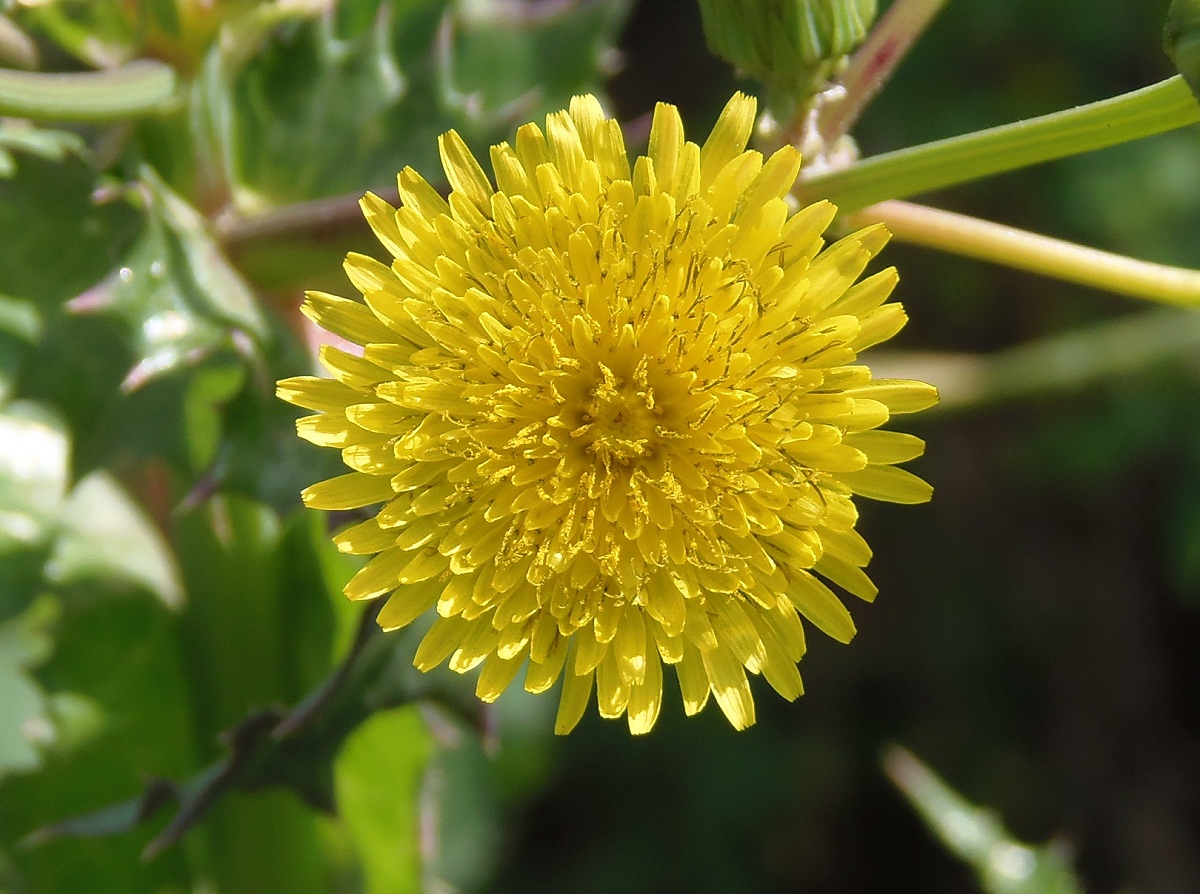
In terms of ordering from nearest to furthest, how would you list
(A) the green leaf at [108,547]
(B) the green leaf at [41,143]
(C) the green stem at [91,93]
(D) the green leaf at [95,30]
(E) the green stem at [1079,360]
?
1. (C) the green stem at [91,93]
2. (B) the green leaf at [41,143]
3. (D) the green leaf at [95,30]
4. (A) the green leaf at [108,547]
5. (E) the green stem at [1079,360]

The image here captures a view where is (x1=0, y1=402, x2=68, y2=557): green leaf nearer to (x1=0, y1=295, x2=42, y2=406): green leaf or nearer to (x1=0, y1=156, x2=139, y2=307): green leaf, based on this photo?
(x1=0, y1=295, x2=42, y2=406): green leaf

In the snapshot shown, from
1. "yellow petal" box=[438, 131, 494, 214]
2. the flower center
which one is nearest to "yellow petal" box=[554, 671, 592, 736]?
the flower center

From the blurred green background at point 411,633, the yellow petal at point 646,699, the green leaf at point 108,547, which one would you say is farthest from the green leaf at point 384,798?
the yellow petal at point 646,699

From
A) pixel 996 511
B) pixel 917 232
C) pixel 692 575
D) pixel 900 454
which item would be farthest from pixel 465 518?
pixel 996 511

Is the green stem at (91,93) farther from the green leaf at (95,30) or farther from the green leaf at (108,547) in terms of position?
the green leaf at (108,547)

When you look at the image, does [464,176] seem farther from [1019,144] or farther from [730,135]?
[1019,144]

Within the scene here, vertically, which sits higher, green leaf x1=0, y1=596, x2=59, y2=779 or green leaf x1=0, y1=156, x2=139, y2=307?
green leaf x1=0, y1=156, x2=139, y2=307
